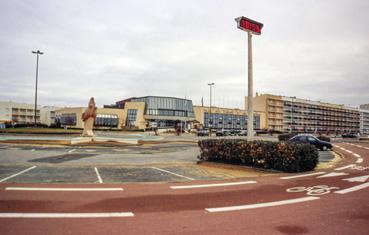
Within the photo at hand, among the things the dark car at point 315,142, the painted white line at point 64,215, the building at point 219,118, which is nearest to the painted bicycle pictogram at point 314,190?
the painted white line at point 64,215

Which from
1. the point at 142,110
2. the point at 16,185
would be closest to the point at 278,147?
the point at 16,185

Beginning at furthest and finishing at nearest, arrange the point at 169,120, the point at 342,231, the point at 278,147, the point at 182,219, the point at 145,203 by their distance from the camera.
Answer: the point at 169,120, the point at 278,147, the point at 145,203, the point at 182,219, the point at 342,231

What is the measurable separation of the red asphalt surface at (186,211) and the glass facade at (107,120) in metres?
92.3

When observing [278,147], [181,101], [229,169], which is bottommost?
[229,169]

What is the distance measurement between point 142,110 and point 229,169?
95277 mm

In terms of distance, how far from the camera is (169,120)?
116m

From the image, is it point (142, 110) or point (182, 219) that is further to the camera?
point (142, 110)

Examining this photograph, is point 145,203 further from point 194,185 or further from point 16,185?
point 16,185

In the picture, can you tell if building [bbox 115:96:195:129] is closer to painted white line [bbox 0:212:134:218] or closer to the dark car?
the dark car

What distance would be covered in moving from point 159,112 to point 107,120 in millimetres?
21008

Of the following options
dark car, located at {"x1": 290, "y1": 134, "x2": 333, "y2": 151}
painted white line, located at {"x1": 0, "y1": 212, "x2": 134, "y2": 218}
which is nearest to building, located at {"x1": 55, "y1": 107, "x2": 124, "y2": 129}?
dark car, located at {"x1": 290, "y1": 134, "x2": 333, "y2": 151}

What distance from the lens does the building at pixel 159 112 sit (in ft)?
346

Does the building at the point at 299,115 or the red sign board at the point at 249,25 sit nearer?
the red sign board at the point at 249,25

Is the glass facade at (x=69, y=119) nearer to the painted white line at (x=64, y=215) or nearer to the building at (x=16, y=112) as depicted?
the building at (x=16, y=112)
